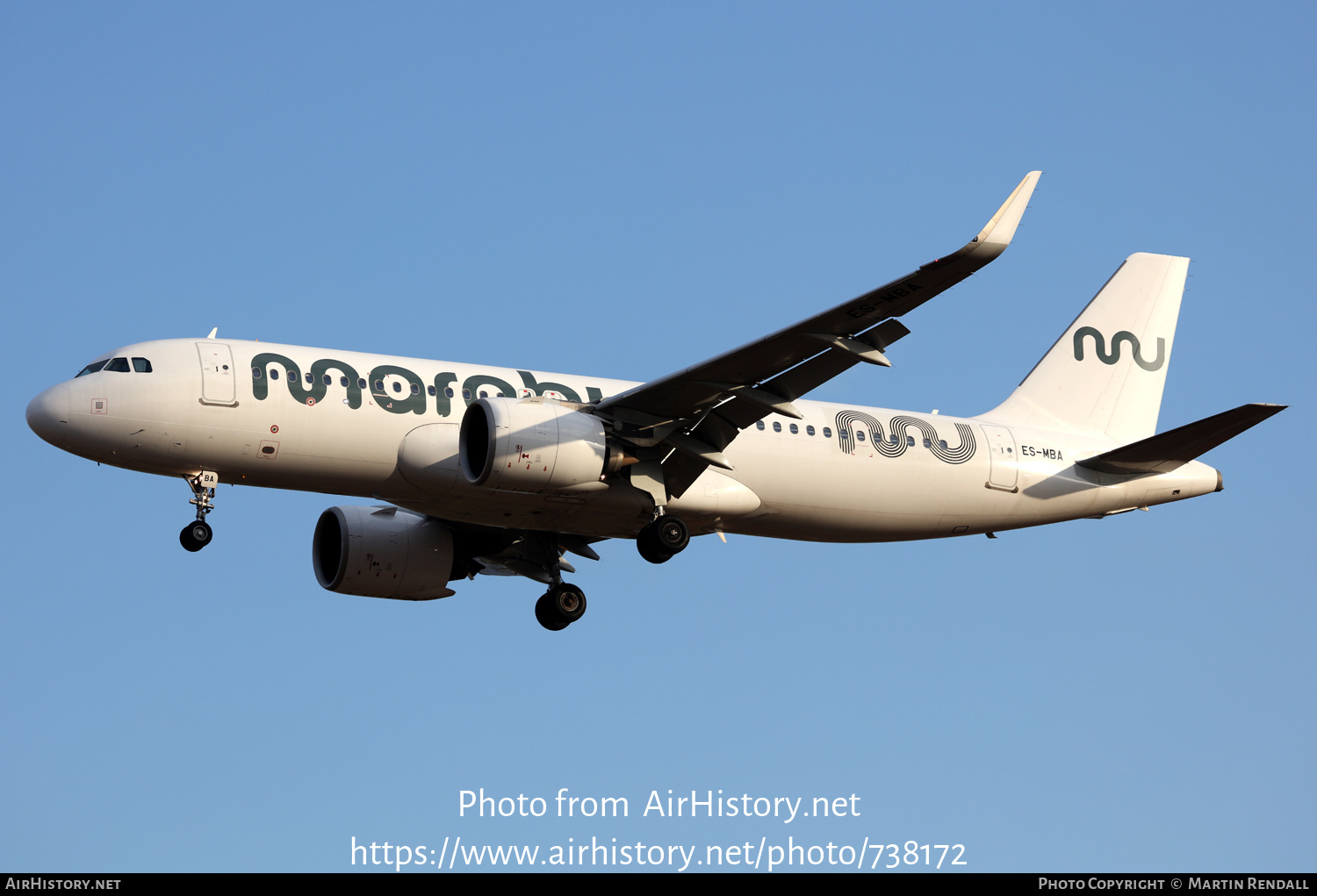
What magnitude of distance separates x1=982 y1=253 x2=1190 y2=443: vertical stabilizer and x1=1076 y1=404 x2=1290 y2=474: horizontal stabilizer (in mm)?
2114

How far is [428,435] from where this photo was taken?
91.6ft

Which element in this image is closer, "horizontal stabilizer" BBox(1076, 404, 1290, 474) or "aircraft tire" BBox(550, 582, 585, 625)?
"horizontal stabilizer" BBox(1076, 404, 1290, 474)

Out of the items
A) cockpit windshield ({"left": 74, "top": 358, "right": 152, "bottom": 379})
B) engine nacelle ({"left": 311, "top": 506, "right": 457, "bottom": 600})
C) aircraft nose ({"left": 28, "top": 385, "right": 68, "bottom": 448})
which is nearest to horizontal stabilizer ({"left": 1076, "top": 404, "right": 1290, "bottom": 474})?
engine nacelle ({"left": 311, "top": 506, "right": 457, "bottom": 600})

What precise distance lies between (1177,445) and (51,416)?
22272mm

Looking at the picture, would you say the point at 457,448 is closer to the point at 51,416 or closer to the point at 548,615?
the point at 548,615

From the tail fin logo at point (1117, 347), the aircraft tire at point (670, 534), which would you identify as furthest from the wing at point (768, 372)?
the tail fin logo at point (1117, 347)

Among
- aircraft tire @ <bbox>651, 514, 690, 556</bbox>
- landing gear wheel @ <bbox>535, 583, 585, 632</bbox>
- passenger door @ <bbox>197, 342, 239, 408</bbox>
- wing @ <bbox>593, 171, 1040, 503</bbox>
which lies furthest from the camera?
landing gear wheel @ <bbox>535, 583, 585, 632</bbox>

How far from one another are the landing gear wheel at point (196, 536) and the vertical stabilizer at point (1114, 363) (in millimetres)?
17387

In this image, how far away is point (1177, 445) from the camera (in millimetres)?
31672

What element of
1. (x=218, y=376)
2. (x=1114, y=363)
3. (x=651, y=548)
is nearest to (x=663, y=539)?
(x=651, y=548)

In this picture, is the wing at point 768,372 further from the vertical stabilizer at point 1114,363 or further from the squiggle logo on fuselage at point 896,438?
the vertical stabilizer at point 1114,363

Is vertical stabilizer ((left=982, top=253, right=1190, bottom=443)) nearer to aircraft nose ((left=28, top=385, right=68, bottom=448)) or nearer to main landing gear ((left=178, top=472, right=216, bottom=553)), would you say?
main landing gear ((left=178, top=472, right=216, bottom=553))

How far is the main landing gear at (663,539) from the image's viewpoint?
29.0m

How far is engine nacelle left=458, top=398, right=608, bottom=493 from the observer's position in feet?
88.8
